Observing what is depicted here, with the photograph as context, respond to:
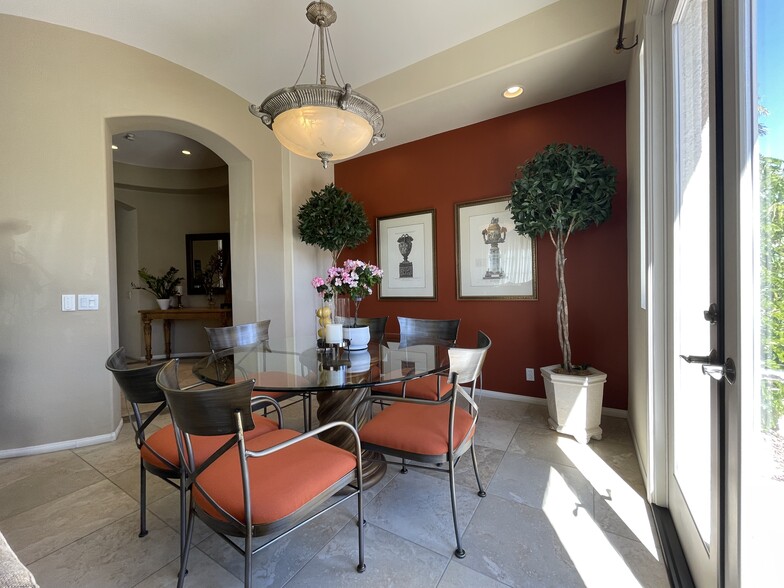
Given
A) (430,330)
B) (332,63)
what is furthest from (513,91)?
(430,330)

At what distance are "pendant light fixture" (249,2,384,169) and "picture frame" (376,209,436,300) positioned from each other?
63.2 inches

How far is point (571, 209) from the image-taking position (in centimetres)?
231

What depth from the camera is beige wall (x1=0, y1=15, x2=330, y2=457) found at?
228 cm

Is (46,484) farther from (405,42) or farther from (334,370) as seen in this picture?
(405,42)

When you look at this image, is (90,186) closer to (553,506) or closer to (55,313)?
(55,313)

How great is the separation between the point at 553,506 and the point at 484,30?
3.26 m

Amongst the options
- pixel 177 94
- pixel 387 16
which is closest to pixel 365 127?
pixel 387 16

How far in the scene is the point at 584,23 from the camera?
215 cm

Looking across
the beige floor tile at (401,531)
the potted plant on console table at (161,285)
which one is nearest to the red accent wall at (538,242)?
the beige floor tile at (401,531)

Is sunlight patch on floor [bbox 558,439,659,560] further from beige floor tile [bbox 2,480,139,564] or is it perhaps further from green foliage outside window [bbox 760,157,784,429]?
beige floor tile [bbox 2,480,139,564]

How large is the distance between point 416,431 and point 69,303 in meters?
2.78

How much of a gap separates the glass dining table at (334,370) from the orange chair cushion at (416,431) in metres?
0.19

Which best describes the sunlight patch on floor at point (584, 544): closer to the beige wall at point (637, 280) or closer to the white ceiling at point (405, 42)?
the beige wall at point (637, 280)

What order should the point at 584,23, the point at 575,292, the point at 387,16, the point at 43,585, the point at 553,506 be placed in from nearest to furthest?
the point at 43,585 < the point at 553,506 < the point at 584,23 < the point at 387,16 < the point at 575,292
